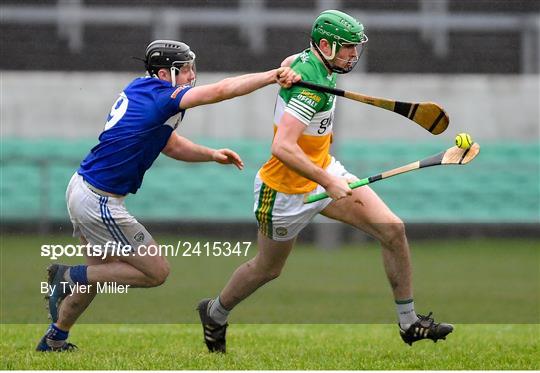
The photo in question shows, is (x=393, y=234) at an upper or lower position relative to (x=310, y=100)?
lower

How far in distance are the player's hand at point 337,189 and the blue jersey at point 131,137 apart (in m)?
0.91

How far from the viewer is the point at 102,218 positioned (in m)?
6.41

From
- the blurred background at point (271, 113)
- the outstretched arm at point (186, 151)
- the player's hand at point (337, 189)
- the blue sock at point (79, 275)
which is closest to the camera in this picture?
the player's hand at point (337, 189)

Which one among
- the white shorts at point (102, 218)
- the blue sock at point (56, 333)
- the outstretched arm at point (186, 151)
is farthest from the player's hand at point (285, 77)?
the blue sock at point (56, 333)

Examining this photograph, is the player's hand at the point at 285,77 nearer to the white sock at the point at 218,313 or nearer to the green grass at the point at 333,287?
the white sock at the point at 218,313

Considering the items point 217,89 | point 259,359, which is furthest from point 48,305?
point 217,89

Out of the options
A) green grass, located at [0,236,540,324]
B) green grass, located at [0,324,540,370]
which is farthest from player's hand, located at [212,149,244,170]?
green grass, located at [0,236,540,324]

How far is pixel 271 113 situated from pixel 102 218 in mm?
8188

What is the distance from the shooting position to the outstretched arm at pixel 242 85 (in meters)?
5.92

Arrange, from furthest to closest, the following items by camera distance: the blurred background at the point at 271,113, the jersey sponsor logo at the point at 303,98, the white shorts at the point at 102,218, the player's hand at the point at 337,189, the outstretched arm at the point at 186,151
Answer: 1. the blurred background at the point at 271,113
2. the outstretched arm at the point at 186,151
3. the white shorts at the point at 102,218
4. the jersey sponsor logo at the point at 303,98
5. the player's hand at the point at 337,189

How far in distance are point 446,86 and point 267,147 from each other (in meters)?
2.29

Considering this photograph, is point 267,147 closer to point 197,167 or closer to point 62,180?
point 197,167

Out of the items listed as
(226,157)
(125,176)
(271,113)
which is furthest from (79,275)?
(271,113)

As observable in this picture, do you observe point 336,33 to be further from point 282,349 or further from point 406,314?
point 282,349
